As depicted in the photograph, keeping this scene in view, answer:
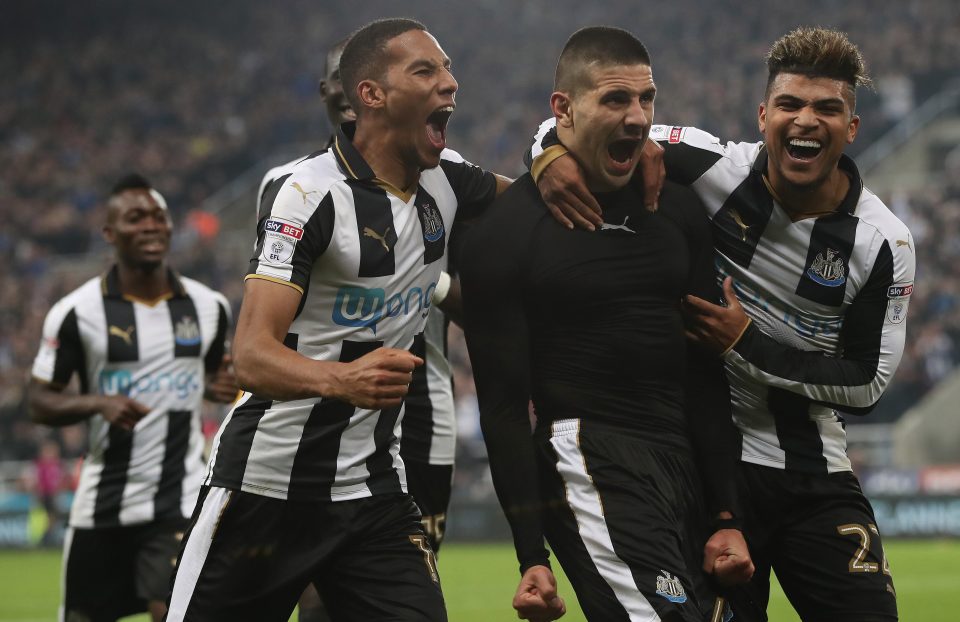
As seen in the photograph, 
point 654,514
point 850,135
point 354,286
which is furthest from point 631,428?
point 850,135

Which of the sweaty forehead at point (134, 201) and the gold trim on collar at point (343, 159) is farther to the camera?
the sweaty forehead at point (134, 201)

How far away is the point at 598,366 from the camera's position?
4.18 metres

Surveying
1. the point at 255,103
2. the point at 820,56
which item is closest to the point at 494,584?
the point at 820,56

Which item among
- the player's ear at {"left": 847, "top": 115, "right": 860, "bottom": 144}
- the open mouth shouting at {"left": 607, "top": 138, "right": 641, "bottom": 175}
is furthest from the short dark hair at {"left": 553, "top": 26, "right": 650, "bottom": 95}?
the player's ear at {"left": 847, "top": 115, "right": 860, "bottom": 144}

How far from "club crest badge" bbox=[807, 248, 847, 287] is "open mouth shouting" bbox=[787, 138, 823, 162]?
1.09ft

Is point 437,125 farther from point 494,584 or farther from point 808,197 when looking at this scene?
point 494,584

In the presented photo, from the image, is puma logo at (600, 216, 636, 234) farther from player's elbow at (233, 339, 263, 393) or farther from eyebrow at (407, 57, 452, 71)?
player's elbow at (233, 339, 263, 393)

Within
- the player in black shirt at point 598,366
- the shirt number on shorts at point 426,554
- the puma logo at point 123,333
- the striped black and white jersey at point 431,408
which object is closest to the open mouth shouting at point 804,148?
the player in black shirt at point 598,366

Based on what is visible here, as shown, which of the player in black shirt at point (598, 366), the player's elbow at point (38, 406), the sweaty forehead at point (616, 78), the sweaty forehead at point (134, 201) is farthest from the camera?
the sweaty forehead at point (134, 201)

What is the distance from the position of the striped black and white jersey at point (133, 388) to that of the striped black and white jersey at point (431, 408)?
1.97 m

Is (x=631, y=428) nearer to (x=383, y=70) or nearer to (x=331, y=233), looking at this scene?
(x=331, y=233)

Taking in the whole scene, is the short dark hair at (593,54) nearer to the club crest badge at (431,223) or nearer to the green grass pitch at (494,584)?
the club crest badge at (431,223)

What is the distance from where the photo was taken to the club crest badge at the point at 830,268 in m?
4.58

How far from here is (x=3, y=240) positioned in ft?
88.3
